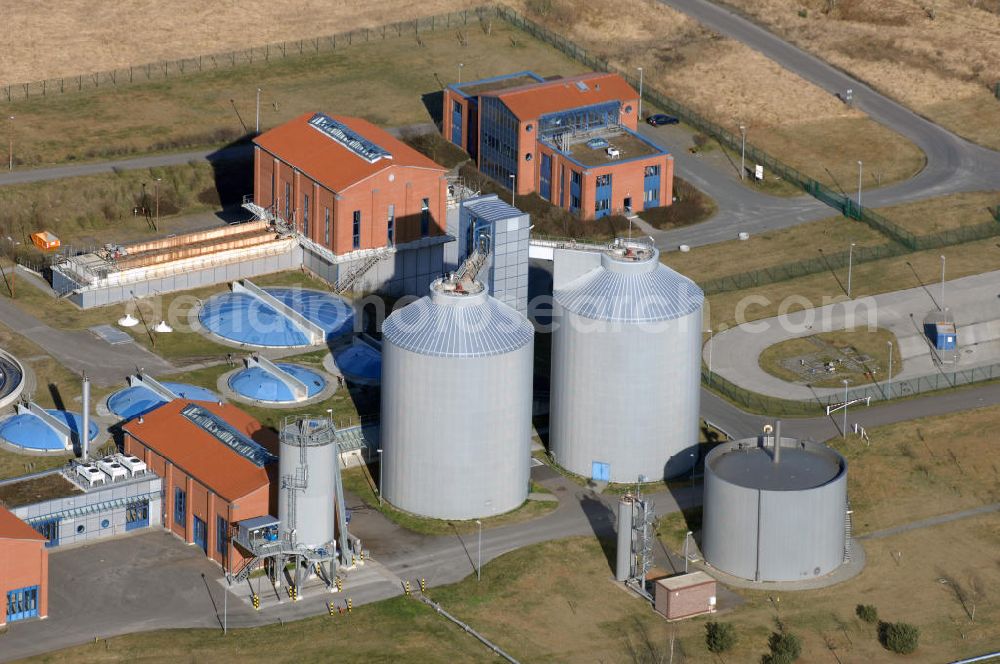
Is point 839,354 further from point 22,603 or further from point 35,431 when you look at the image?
point 22,603

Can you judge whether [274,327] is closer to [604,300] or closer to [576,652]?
[604,300]

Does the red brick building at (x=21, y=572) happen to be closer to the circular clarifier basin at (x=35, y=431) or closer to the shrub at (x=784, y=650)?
the circular clarifier basin at (x=35, y=431)

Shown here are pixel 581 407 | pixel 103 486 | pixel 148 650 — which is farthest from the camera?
pixel 581 407

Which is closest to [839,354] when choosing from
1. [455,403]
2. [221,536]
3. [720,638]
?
[455,403]

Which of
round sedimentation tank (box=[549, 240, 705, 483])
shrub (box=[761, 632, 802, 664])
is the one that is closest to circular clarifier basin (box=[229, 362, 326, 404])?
round sedimentation tank (box=[549, 240, 705, 483])

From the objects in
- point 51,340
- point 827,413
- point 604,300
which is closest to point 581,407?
point 604,300

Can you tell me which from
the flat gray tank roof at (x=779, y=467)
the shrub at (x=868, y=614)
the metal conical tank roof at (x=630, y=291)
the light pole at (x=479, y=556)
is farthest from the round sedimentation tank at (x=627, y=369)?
the shrub at (x=868, y=614)
